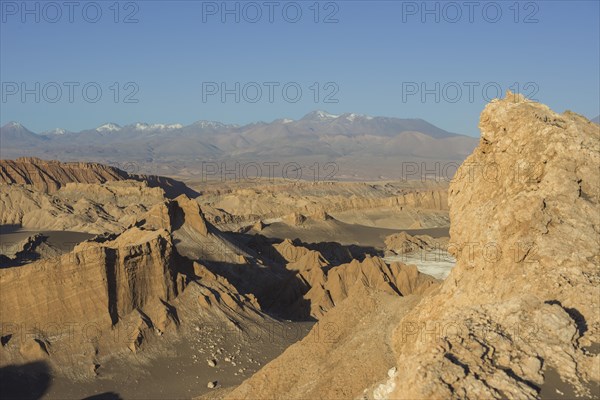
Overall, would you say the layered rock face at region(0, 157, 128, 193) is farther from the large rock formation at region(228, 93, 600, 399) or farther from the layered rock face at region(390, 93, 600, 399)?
the layered rock face at region(390, 93, 600, 399)

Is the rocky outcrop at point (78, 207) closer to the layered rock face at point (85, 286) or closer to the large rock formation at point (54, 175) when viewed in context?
the large rock formation at point (54, 175)

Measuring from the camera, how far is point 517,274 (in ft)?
29.7

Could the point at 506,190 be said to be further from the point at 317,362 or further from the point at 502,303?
the point at 317,362

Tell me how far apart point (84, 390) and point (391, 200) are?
64107 millimetres

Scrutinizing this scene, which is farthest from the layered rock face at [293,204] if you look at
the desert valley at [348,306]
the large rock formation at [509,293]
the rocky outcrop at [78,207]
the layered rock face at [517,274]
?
the layered rock face at [517,274]

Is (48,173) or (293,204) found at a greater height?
(48,173)

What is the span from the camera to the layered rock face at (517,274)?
23.1 feet

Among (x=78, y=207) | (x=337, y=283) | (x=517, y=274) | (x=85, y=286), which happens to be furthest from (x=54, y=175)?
(x=517, y=274)

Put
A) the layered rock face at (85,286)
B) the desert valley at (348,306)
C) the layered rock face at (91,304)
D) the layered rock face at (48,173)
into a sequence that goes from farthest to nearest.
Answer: the layered rock face at (48,173) → the layered rock face at (85,286) → the layered rock face at (91,304) → the desert valley at (348,306)

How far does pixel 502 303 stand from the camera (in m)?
8.43

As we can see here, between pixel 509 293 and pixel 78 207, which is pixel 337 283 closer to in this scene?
pixel 509 293

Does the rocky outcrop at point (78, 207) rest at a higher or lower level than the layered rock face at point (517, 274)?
lower

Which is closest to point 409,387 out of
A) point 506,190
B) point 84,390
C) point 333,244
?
point 506,190

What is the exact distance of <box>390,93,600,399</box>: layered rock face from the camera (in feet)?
23.1
